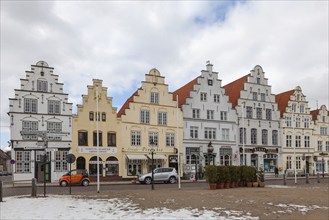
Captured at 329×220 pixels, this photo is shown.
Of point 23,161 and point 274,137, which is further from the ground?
point 274,137

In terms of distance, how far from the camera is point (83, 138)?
40.4 m

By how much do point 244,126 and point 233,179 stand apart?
24.0 metres

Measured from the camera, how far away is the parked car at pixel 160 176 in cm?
3531

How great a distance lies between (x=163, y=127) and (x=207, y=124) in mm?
6290

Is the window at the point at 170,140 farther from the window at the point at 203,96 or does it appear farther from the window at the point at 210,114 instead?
the window at the point at 203,96

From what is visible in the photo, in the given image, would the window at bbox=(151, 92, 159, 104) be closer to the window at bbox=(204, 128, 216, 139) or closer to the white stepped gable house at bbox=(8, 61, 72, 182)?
the window at bbox=(204, 128, 216, 139)

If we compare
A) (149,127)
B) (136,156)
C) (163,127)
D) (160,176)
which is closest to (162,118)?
(163,127)

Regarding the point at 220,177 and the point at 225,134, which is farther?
the point at 225,134

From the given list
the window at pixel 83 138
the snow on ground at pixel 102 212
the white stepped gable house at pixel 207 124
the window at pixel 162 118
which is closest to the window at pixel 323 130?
the white stepped gable house at pixel 207 124

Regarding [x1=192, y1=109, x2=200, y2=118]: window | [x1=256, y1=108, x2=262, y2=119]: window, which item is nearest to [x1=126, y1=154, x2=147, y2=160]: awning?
[x1=192, y1=109, x2=200, y2=118]: window

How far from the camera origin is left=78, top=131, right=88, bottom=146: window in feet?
→ 132

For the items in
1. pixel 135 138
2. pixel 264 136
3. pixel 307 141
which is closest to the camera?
pixel 135 138

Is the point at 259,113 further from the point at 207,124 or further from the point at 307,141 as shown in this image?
the point at 307,141

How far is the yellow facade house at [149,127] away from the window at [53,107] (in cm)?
716
